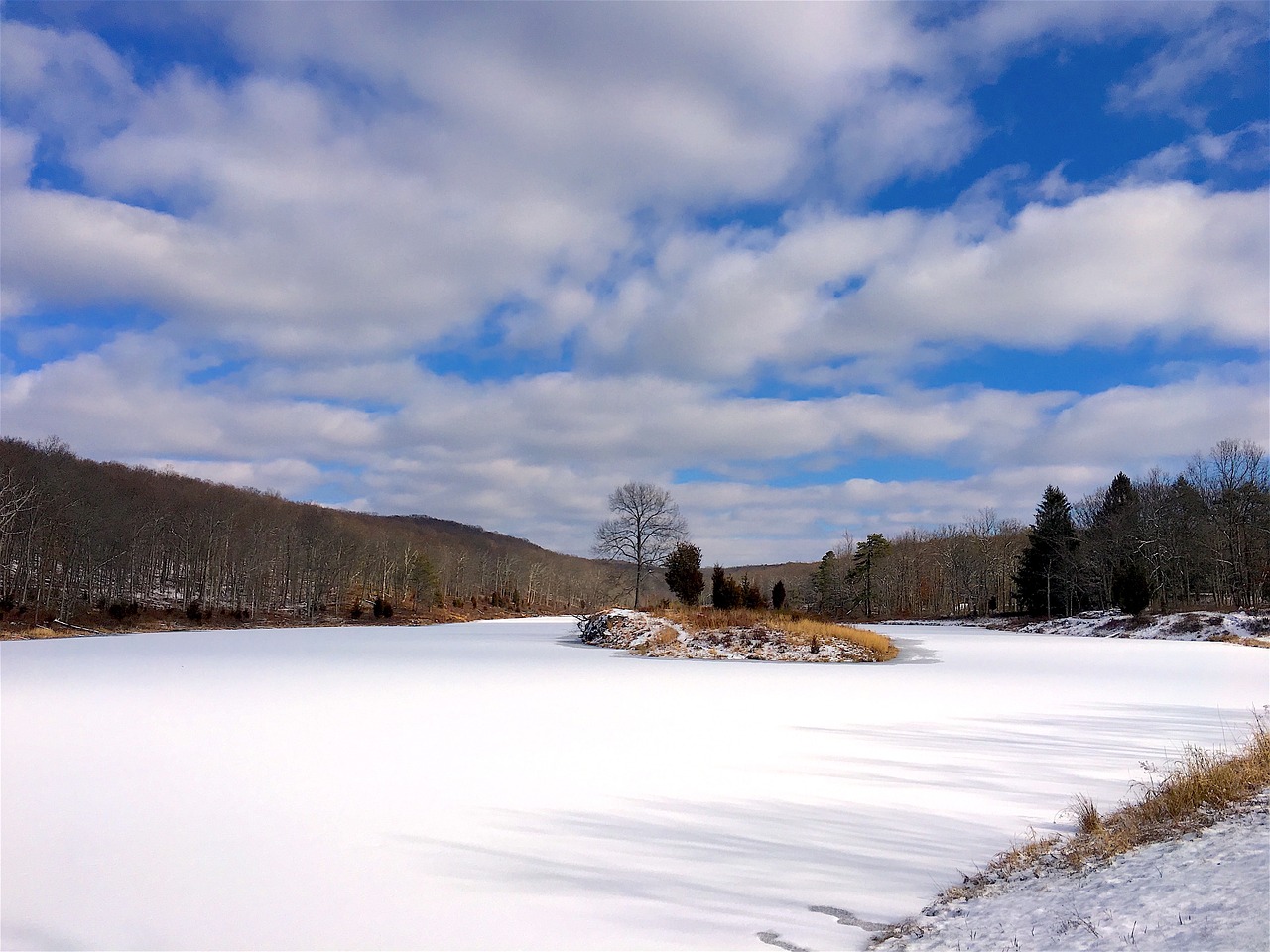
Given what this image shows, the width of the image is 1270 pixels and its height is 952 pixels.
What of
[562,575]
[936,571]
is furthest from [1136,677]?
[562,575]

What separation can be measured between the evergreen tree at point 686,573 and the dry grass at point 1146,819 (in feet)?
118

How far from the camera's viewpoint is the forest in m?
48.6

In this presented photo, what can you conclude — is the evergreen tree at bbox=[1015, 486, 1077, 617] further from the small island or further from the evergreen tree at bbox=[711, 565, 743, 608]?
the small island

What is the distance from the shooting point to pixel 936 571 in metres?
94.0

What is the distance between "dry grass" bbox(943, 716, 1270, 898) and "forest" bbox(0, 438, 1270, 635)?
36395 millimetres

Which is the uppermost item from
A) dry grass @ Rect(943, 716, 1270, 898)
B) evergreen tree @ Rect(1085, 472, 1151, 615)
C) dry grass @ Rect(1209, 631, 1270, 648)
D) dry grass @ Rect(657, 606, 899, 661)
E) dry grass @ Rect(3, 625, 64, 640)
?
evergreen tree @ Rect(1085, 472, 1151, 615)

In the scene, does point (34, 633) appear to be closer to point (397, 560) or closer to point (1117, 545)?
point (397, 560)

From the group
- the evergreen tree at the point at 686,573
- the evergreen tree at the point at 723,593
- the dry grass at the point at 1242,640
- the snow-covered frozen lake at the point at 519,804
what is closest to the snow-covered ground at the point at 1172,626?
the dry grass at the point at 1242,640

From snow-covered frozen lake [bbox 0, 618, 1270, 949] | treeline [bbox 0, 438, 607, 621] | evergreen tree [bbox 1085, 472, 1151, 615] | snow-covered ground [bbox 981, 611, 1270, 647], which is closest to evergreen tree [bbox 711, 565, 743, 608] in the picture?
snow-covered ground [bbox 981, 611, 1270, 647]

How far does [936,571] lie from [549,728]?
9421cm

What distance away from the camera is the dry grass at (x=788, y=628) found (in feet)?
82.2

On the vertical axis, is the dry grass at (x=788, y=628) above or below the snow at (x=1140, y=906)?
below

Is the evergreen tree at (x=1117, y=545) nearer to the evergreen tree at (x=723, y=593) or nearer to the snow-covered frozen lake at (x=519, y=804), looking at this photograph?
the evergreen tree at (x=723, y=593)

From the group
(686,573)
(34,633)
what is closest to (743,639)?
(686,573)
